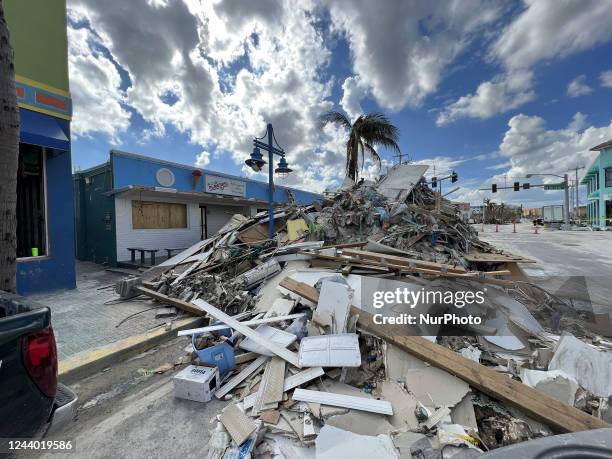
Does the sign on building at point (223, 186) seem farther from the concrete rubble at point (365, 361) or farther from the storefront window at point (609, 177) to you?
the storefront window at point (609, 177)

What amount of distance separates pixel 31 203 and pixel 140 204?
139 inches

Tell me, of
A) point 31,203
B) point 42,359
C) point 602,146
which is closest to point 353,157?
point 31,203

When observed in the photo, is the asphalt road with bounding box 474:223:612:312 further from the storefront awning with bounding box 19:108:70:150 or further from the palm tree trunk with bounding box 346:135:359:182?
the storefront awning with bounding box 19:108:70:150

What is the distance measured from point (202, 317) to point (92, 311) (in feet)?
8.22

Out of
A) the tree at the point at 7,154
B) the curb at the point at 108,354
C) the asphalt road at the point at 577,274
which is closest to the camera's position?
the tree at the point at 7,154

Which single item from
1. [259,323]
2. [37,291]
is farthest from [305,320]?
[37,291]

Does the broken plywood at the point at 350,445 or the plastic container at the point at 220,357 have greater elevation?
the plastic container at the point at 220,357

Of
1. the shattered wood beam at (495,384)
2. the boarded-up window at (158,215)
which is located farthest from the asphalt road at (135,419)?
the boarded-up window at (158,215)

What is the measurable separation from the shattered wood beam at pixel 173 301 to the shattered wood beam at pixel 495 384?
10.8 feet

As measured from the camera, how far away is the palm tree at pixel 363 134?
14117 millimetres

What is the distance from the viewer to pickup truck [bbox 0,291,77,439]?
1.53 metres

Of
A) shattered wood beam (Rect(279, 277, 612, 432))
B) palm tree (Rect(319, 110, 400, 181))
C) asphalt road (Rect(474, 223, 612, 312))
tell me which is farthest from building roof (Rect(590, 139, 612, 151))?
shattered wood beam (Rect(279, 277, 612, 432))

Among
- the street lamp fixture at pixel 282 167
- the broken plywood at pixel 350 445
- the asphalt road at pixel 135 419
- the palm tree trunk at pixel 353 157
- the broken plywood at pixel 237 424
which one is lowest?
the asphalt road at pixel 135 419

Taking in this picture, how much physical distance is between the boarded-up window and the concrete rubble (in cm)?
499
